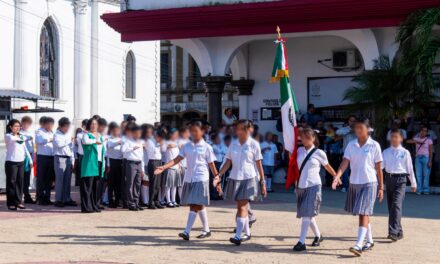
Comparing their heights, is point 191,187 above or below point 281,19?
below

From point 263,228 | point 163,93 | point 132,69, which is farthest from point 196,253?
point 163,93

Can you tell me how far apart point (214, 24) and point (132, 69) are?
2129cm

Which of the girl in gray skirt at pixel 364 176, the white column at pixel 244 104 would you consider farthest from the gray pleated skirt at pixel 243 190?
the white column at pixel 244 104

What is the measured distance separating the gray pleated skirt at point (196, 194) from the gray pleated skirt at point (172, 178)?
396 cm

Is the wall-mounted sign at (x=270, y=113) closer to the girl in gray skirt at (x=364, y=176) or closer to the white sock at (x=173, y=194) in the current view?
the white sock at (x=173, y=194)

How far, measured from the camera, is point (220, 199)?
16.1 meters

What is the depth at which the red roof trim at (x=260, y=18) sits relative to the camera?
54.1 ft

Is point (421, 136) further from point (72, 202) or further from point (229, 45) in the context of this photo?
point (72, 202)

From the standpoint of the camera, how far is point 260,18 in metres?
17.7

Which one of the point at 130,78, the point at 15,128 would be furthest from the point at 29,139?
the point at 130,78

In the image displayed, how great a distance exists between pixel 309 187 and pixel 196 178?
1716mm

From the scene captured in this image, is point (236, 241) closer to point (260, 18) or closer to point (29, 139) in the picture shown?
point (29, 139)

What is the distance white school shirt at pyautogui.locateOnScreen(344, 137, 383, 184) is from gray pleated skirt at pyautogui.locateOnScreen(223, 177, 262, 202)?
143 centimetres

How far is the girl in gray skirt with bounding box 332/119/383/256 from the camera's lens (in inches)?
371
